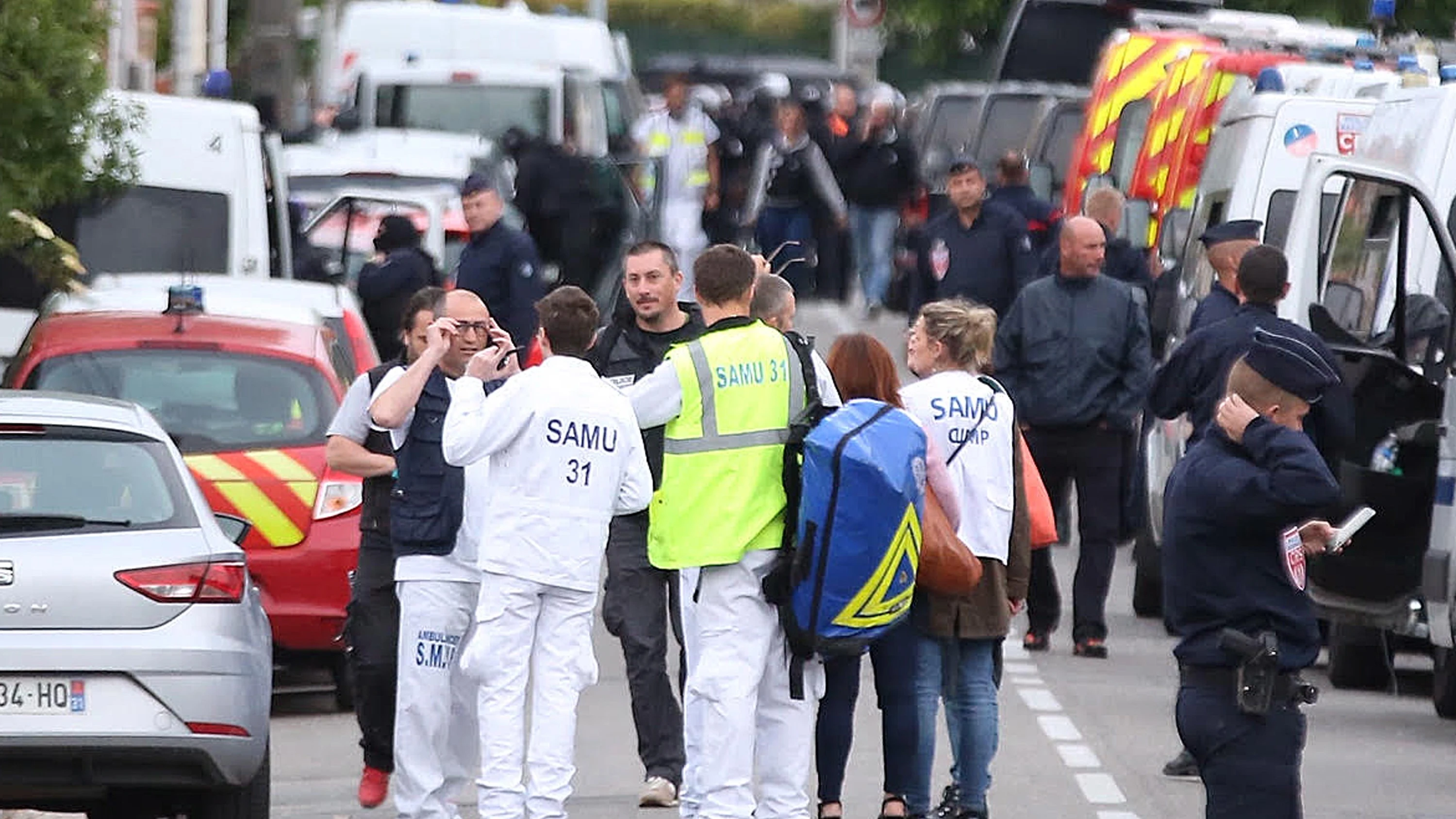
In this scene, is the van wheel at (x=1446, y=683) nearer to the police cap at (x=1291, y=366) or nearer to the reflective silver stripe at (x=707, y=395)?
the reflective silver stripe at (x=707, y=395)

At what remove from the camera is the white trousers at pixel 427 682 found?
10305 millimetres

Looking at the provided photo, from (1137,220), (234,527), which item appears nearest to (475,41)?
(1137,220)

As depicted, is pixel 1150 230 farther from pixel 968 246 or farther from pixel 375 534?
pixel 375 534

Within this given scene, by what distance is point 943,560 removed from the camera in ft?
33.8

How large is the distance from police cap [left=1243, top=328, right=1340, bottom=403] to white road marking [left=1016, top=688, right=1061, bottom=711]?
5.65 metres

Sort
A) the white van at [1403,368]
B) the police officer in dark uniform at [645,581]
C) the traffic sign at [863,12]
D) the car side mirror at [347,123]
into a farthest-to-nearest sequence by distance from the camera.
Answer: the traffic sign at [863,12], the car side mirror at [347,123], the white van at [1403,368], the police officer in dark uniform at [645,581]

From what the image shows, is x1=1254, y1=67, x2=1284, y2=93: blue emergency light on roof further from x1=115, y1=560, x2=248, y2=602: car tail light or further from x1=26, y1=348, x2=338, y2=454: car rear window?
x1=115, y1=560, x2=248, y2=602: car tail light

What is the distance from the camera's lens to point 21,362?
13.7m

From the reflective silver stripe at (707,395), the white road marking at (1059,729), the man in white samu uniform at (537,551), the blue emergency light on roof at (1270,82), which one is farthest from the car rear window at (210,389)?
the blue emergency light on roof at (1270,82)

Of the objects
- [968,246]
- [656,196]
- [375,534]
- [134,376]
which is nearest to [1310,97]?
[968,246]

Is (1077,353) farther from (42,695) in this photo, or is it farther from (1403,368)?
(42,695)

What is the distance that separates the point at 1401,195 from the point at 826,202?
17.9 meters

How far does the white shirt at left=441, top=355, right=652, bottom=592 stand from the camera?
9.76 meters

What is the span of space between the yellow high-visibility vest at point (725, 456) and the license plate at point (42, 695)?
168cm
